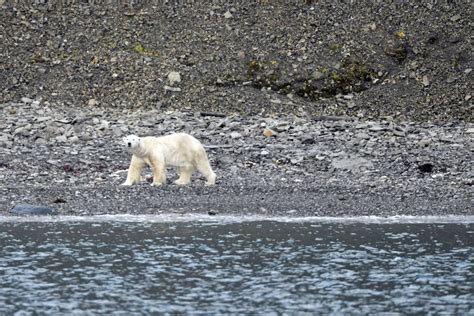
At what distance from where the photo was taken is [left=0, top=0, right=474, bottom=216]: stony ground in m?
20.2

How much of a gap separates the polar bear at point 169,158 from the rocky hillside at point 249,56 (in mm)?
9344

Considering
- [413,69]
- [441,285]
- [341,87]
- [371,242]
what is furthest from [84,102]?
[441,285]

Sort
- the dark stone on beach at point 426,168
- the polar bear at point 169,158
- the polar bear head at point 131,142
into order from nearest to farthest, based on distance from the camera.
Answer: the polar bear head at point 131,142, the polar bear at point 169,158, the dark stone on beach at point 426,168

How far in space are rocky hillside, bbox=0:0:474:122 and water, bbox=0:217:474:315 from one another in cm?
1258

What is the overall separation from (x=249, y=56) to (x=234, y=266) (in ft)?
59.7

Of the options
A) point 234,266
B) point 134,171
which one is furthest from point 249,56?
point 234,266

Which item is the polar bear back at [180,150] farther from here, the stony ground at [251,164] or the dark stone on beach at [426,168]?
the dark stone on beach at [426,168]

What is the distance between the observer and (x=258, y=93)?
100 ft

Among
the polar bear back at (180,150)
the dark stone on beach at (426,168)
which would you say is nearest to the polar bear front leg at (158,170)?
the polar bear back at (180,150)

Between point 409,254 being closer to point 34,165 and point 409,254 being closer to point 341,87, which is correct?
point 34,165

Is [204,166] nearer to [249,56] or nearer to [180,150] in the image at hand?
[180,150]

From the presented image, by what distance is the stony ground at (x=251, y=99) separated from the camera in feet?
66.1

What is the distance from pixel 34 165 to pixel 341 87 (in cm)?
1251

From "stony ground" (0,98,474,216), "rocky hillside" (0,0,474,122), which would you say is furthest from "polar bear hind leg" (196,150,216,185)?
"rocky hillside" (0,0,474,122)
